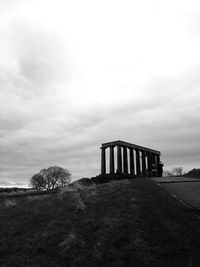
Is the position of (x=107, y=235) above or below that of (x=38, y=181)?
below

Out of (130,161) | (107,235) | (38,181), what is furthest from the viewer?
(38,181)

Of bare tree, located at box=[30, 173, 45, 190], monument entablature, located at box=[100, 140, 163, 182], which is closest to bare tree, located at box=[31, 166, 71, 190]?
bare tree, located at box=[30, 173, 45, 190]

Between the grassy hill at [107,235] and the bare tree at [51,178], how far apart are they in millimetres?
62151

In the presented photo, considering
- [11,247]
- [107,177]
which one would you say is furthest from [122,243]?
[107,177]

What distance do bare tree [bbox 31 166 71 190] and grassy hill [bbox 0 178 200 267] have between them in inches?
2447

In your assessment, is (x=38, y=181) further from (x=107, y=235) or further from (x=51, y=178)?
(x=107, y=235)

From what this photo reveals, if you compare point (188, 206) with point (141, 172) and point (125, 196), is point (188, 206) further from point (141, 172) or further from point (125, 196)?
point (141, 172)

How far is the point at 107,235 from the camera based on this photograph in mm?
9289

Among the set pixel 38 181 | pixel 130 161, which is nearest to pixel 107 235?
pixel 130 161

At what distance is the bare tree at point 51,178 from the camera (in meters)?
75.0

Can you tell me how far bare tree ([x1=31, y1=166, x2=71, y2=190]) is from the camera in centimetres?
7504

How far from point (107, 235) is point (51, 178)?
2706 inches

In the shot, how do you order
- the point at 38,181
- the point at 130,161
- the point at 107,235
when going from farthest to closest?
1. the point at 38,181
2. the point at 130,161
3. the point at 107,235

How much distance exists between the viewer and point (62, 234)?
1026 cm
